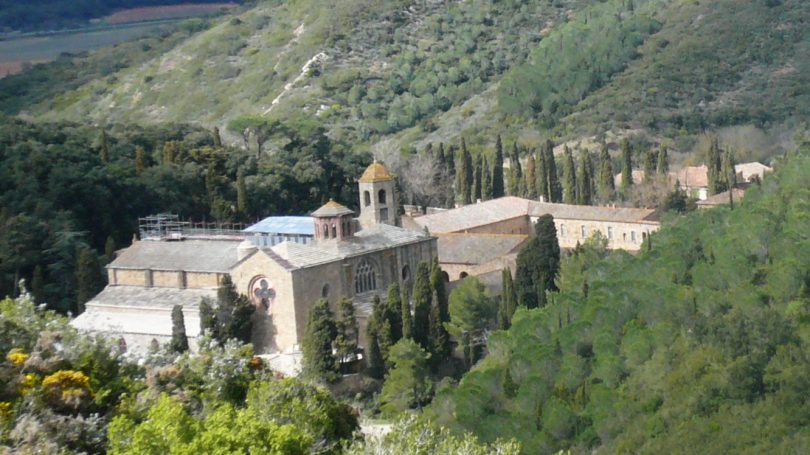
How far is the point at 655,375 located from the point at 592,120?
170ft

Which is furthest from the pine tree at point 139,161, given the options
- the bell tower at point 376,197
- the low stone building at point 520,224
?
the bell tower at point 376,197

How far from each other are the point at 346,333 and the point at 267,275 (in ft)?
9.31

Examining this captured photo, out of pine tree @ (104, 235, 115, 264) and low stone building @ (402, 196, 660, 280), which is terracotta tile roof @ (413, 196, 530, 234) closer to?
low stone building @ (402, 196, 660, 280)

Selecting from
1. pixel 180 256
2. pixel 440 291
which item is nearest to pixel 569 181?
pixel 180 256

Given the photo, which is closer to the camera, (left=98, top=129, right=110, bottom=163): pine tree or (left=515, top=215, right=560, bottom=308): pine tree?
(left=515, top=215, right=560, bottom=308): pine tree

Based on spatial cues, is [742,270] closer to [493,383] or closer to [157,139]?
[493,383]

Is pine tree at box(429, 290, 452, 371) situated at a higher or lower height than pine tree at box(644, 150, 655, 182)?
lower

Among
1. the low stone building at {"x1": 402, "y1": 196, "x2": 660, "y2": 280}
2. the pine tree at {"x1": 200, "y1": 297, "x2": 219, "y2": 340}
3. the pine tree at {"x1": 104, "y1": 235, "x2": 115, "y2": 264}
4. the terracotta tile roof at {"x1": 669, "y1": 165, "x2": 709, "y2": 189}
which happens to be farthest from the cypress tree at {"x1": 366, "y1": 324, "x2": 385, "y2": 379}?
the terracotta tile roof at {"x1": 669, "y1": 165, "x2": 709, "y2": 189}

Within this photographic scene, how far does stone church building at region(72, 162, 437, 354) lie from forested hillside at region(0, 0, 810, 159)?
83.2 ft

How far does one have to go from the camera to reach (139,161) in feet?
193

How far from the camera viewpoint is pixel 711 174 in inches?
2571

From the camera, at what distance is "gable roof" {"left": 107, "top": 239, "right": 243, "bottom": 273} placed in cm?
4600

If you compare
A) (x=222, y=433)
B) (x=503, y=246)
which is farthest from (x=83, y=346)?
(x=503, y=246)

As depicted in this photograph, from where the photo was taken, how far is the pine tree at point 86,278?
4769cm
